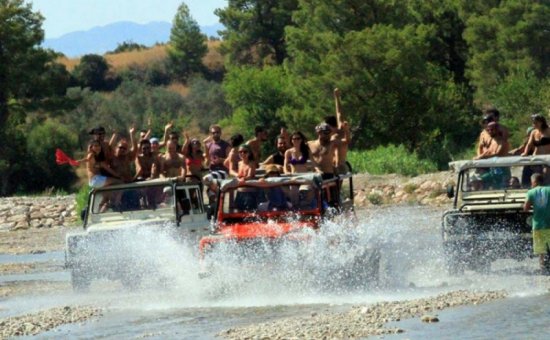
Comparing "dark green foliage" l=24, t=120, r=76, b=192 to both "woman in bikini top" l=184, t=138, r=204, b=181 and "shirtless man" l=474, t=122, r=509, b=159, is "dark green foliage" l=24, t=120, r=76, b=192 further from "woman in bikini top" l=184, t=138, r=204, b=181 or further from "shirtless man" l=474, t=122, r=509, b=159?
"shirtless man" l=474, t=122, r=509, b=159

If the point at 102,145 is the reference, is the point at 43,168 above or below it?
below

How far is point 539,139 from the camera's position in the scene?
18.0m

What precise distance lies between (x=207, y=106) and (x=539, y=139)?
6316 centimetres

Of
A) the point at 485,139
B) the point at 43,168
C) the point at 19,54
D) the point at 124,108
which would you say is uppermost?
the point at 19,54

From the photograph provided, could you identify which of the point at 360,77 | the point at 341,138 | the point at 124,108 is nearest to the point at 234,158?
the point at 341,138

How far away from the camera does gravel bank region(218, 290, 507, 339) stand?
523 inches

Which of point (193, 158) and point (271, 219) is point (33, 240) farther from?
point (271, 219)

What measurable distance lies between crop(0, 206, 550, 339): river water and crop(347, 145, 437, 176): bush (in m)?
21.7

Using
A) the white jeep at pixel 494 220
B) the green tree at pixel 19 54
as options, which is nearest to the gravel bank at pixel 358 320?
the white jeep at pixel 494 220

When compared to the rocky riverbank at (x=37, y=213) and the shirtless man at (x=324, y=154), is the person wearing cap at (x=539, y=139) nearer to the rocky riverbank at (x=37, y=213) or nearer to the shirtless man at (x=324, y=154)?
the shirtless man at (x=324, y=154)

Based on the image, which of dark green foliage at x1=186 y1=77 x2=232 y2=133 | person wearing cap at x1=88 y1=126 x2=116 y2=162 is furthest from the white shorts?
dark green foliage at x1=186 y1=77 x2=232 y2=133

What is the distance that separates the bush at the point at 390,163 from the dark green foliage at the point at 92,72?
48626mm

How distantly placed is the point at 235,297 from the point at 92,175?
381 centimetres

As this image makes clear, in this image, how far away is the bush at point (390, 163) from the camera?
41.3 meters
